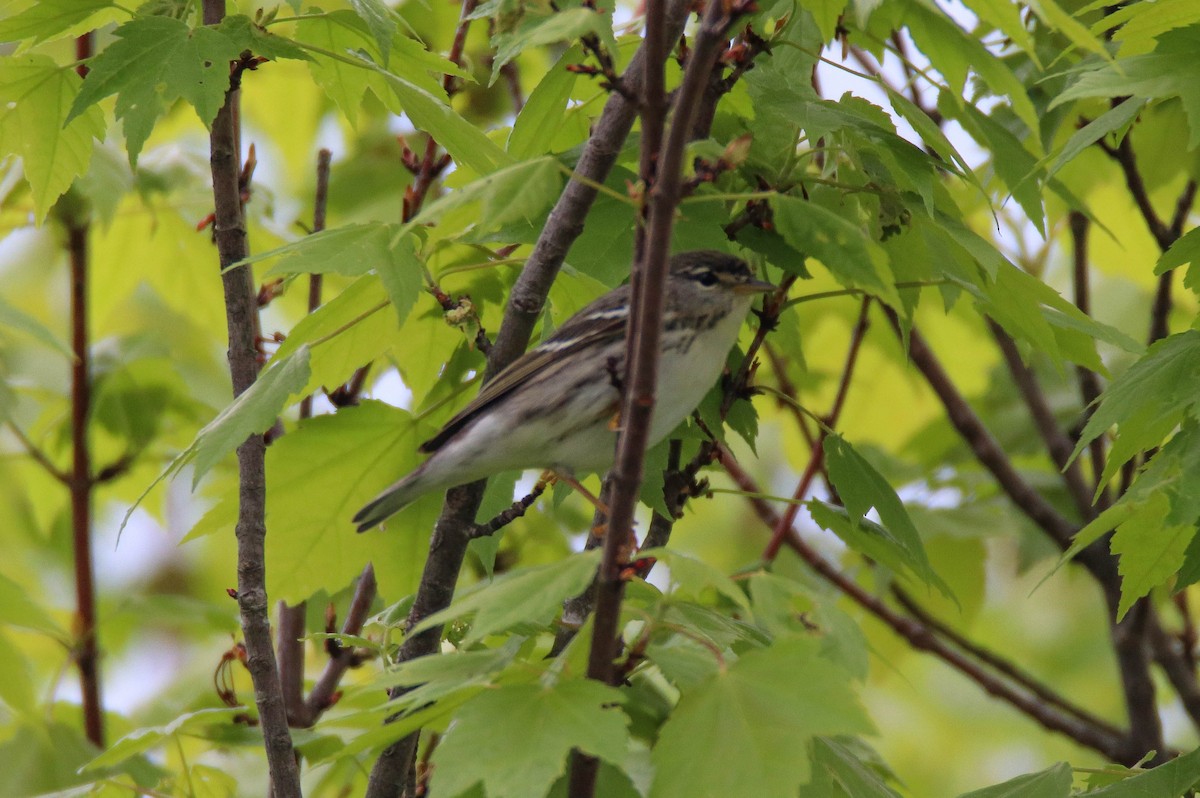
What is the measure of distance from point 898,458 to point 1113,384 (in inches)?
110

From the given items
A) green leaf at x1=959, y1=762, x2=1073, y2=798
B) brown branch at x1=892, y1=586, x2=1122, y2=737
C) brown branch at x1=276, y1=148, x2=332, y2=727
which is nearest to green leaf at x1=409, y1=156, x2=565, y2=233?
green leaf at x1=959, y1=762, x2=1073, y2=798

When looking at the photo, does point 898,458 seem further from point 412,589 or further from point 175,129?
point 175,129

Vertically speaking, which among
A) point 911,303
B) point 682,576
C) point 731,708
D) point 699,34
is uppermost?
point 699,34

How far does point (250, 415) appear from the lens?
2689 millimetres

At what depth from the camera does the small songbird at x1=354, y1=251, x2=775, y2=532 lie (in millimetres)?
3119

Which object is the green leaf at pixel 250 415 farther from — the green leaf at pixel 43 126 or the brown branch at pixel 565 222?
the green leaf at pixel 43 126

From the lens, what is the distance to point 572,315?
3320mm

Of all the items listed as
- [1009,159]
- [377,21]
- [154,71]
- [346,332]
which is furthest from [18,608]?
[1009,159]

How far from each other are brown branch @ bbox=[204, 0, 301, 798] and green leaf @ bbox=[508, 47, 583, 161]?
70 cm

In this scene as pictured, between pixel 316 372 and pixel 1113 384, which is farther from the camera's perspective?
pixel 316 372

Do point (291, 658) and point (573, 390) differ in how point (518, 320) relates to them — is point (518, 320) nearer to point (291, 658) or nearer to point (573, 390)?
point (573, 390)

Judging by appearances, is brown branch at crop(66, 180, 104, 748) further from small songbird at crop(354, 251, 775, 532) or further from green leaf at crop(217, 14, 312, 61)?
green leaf at crop(217, 14, 312, 61)

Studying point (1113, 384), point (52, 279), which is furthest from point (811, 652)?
point (52, 279)

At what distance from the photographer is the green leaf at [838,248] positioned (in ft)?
6.95
